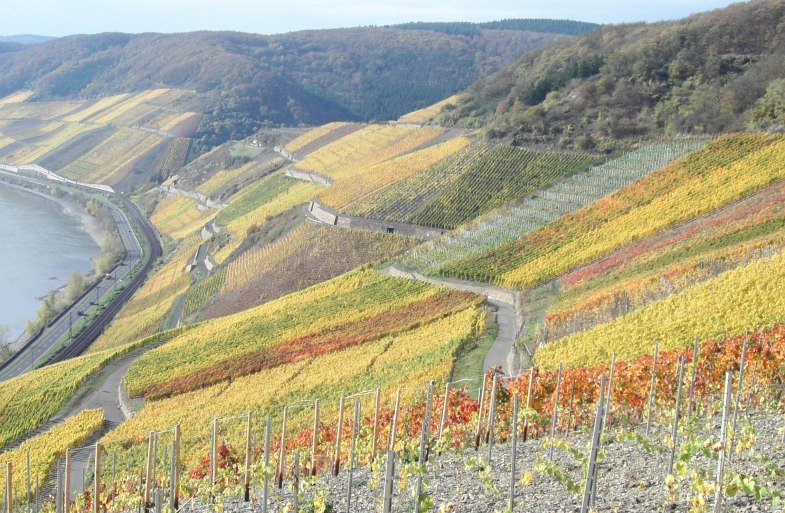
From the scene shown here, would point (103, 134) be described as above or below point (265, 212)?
below

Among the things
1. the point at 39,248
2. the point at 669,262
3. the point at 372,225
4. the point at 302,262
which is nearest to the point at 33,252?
the point at 39,248

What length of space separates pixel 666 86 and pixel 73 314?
153ft

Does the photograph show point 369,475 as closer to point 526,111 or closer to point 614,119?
point 614,119

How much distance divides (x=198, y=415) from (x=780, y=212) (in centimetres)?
2406

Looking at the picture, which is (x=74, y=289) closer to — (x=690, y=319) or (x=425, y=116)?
(x=425, y=116)

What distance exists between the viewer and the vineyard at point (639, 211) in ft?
132

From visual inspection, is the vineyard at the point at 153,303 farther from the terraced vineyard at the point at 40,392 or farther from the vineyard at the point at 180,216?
the terraced vineyard at the point at 40,392

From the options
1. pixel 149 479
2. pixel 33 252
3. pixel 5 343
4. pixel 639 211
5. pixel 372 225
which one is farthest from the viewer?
pixel 33 252

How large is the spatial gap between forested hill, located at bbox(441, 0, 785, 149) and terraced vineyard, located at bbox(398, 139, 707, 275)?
3.31 meters

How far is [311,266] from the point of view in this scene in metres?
52.5

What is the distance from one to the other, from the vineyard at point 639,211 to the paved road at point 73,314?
29.4 m

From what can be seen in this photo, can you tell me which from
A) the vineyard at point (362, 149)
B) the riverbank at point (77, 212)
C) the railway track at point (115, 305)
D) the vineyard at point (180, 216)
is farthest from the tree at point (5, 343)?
the riverbank at point (77, 212)

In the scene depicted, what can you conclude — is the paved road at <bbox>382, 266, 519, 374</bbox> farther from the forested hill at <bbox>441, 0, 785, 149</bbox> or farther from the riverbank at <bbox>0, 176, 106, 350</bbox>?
the riverbank at <bbox>0, 176, 106, 350</bbox>

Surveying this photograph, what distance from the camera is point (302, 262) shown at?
176 feet
